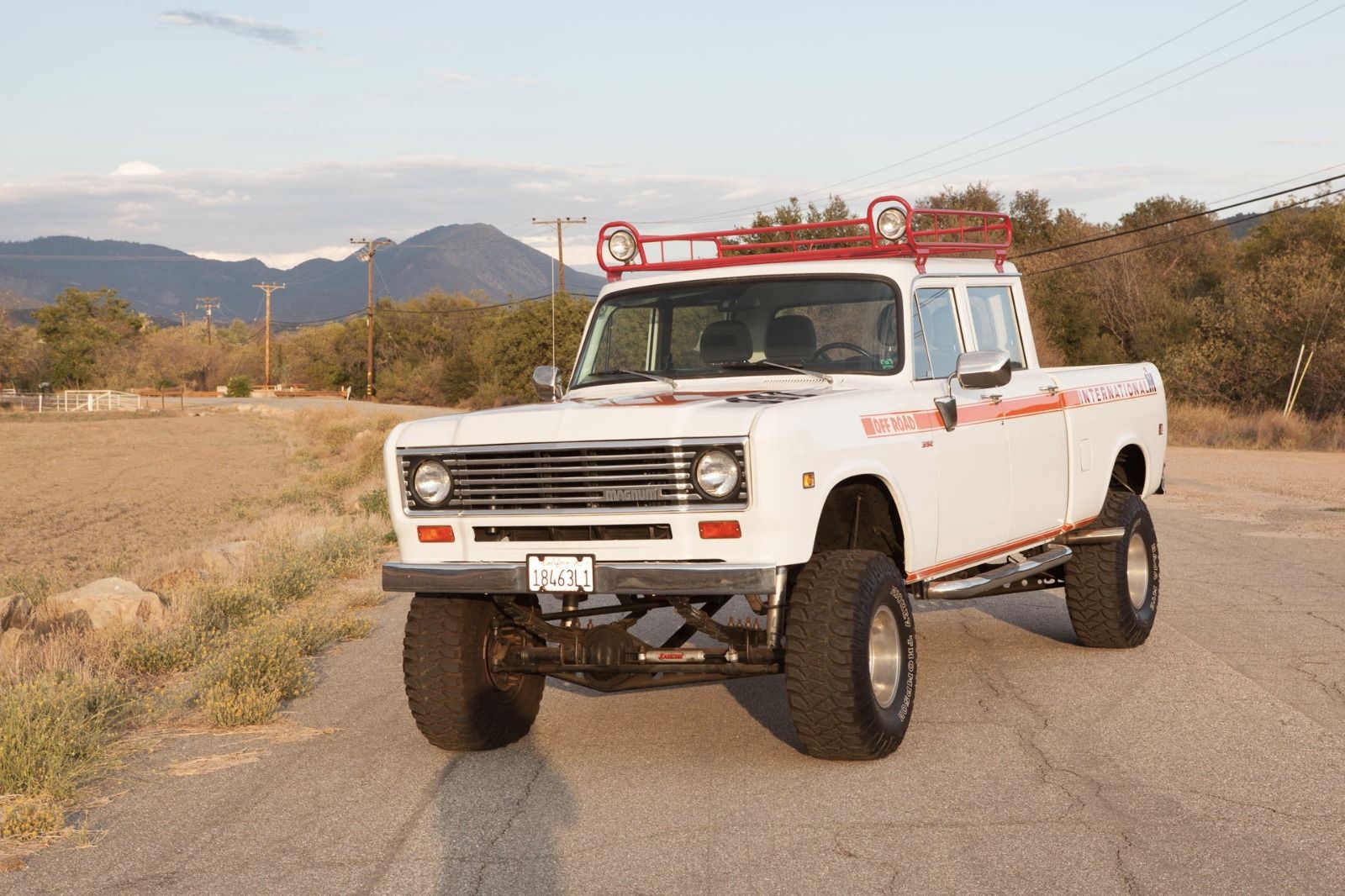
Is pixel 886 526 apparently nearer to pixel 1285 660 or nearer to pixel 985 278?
pixel 985 278

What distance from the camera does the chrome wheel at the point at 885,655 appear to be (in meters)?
6.95

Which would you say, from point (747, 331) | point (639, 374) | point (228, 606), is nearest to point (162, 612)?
point (228, 606)

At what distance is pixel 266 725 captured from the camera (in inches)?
315

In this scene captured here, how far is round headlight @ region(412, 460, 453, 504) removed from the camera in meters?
6.98

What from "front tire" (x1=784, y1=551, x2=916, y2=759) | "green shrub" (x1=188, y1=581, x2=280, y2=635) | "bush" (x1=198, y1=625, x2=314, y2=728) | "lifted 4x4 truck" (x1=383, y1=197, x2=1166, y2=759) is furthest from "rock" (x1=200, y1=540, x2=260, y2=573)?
"front tire" (x1=784, y1=551, x2=916, y2=759)

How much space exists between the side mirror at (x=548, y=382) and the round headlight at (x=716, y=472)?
84.2 inches

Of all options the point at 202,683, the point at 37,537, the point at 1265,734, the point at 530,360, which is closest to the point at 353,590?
the point at 202,683

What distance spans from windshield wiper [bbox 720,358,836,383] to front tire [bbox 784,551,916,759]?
1.29 m

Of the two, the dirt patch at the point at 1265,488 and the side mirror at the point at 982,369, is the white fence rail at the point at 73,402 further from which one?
the side mirror at the point at 982,369

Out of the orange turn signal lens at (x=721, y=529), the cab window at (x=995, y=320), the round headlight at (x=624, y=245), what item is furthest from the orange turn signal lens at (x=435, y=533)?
the cab window at (x=995, y=320)

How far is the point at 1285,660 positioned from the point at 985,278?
9.27ft

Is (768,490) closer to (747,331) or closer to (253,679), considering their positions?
(747,331)

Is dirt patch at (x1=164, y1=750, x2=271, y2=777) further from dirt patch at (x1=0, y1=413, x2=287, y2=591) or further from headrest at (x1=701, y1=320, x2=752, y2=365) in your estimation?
dirt patch at (x1=0, y1=413, x2=287, y2=591)

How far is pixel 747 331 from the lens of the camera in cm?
824
